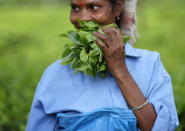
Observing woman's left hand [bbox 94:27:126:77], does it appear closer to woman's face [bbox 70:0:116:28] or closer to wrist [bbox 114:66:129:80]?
wrist [bbox 114:66:129:80]

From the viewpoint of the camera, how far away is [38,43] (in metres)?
14.0

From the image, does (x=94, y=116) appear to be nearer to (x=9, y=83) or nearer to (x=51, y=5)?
(x=9, y=83)

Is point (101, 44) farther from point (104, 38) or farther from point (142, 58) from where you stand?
point (142, 58)

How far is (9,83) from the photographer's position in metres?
6.55

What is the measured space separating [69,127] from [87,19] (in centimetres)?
70

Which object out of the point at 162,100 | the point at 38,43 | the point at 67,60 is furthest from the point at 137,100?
the point at 38,43

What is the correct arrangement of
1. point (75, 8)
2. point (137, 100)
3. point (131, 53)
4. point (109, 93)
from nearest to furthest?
point (137, 100)
point (109, 93)
point (131, 53)
point (75, 8)

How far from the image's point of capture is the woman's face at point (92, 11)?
3477 millimetres

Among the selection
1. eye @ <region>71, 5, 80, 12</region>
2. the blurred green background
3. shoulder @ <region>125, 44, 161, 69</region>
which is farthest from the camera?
the blurred green background

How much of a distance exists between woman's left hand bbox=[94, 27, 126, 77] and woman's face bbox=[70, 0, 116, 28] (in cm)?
22

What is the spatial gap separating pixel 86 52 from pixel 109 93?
29 centimetres

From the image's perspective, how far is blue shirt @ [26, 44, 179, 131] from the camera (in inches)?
130

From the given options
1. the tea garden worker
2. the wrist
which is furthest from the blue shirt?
the wrist

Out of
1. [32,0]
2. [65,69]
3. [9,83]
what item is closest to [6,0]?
[32,0]
